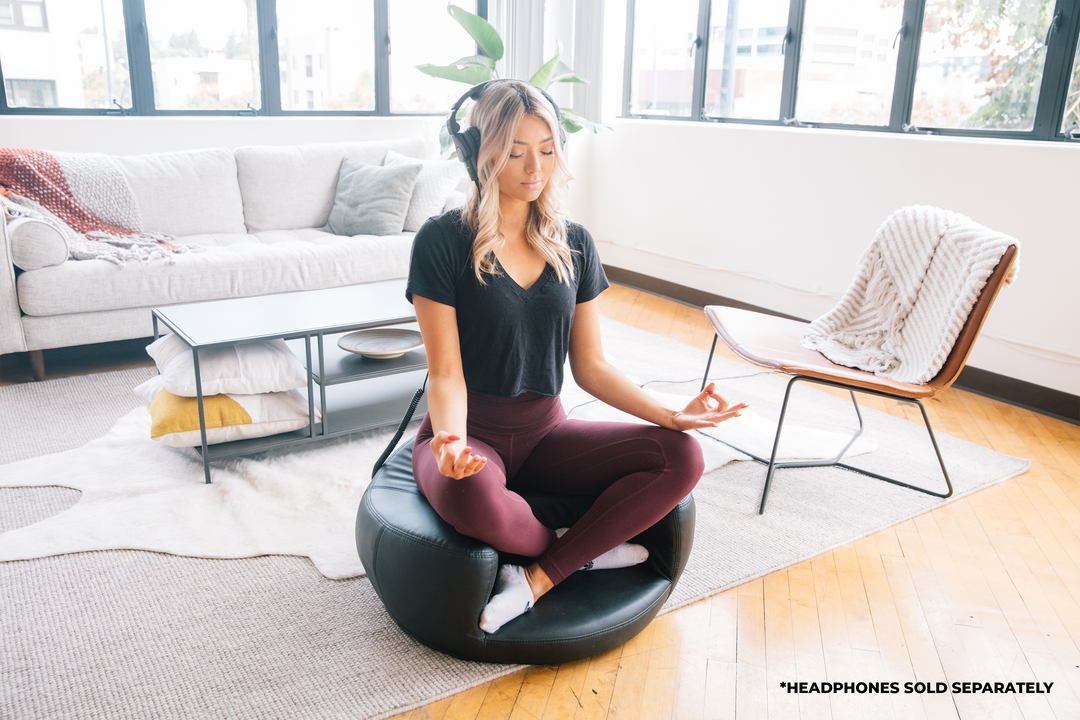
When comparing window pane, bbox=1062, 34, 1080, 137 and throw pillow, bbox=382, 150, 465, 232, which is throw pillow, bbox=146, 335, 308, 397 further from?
window pane, bbox=1062, 34, 1080, 137

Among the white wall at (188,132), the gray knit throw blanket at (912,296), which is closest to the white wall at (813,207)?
the gray knit throw blanket at (912,296)

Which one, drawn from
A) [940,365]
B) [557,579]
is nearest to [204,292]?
[557,579]

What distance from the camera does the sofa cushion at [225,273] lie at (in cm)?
302

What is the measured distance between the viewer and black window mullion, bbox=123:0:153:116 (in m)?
4.22

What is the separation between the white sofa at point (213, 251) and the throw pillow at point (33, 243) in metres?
0.02

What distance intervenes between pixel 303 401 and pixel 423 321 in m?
0.99

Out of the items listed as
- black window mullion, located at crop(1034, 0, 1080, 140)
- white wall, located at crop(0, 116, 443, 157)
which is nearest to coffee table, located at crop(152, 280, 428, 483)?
white wall, located at crop(0, 116, 443, 157)

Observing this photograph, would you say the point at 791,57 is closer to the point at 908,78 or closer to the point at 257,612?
the point at 908,78

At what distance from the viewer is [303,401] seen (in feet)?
8.01

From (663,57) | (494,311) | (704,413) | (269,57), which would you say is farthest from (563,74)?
(704,413)

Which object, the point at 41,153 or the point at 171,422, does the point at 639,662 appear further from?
the point at 41,153

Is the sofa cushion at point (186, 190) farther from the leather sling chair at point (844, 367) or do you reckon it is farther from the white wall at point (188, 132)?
the leather sling chair at point (844, 367)

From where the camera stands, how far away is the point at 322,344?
235 cm

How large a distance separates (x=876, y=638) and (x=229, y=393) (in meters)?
1.80
